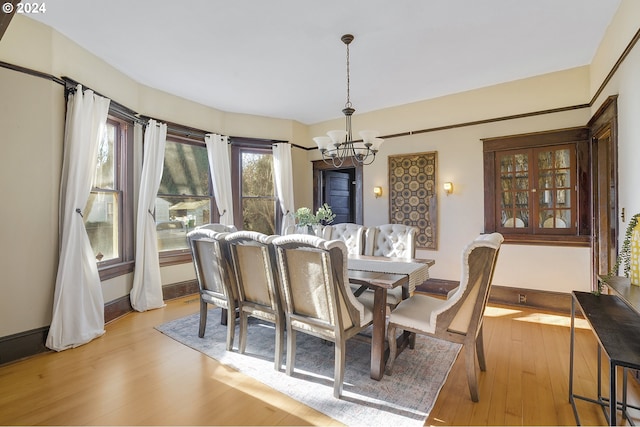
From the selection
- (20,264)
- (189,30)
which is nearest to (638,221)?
(189,30)

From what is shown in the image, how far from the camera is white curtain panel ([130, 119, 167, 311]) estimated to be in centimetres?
390

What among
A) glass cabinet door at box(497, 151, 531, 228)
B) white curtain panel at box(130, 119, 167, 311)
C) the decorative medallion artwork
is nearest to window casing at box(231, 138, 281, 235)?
white curtain panel at box(130, 119, 167, 311)

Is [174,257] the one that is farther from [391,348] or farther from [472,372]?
[472,372]

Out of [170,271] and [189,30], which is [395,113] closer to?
[189,30]

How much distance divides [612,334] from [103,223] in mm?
4541

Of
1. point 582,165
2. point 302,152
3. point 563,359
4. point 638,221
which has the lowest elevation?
point 563,359

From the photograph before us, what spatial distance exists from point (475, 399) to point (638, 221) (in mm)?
1467

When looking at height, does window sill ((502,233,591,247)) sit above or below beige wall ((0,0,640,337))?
below

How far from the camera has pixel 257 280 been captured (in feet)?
8.39

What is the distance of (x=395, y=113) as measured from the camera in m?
4.99

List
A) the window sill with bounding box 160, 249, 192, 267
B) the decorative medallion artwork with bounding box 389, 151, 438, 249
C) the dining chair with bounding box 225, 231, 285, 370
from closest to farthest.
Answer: the dining chair with bounding box 225, 231, 285, 370, the window sill with bounding box 160, 249, 192, 267, the decorative medallion artwork with bounding box 389, 151, 438, 249

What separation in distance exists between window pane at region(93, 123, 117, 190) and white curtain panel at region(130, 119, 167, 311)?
0.35 metres

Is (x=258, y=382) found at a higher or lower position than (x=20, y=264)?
lower

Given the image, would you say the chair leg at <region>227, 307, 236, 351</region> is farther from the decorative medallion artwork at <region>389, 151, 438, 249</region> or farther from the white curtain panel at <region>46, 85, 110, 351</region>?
the decorative medallion artwork at <region>389, 151, 438, 249</region>
